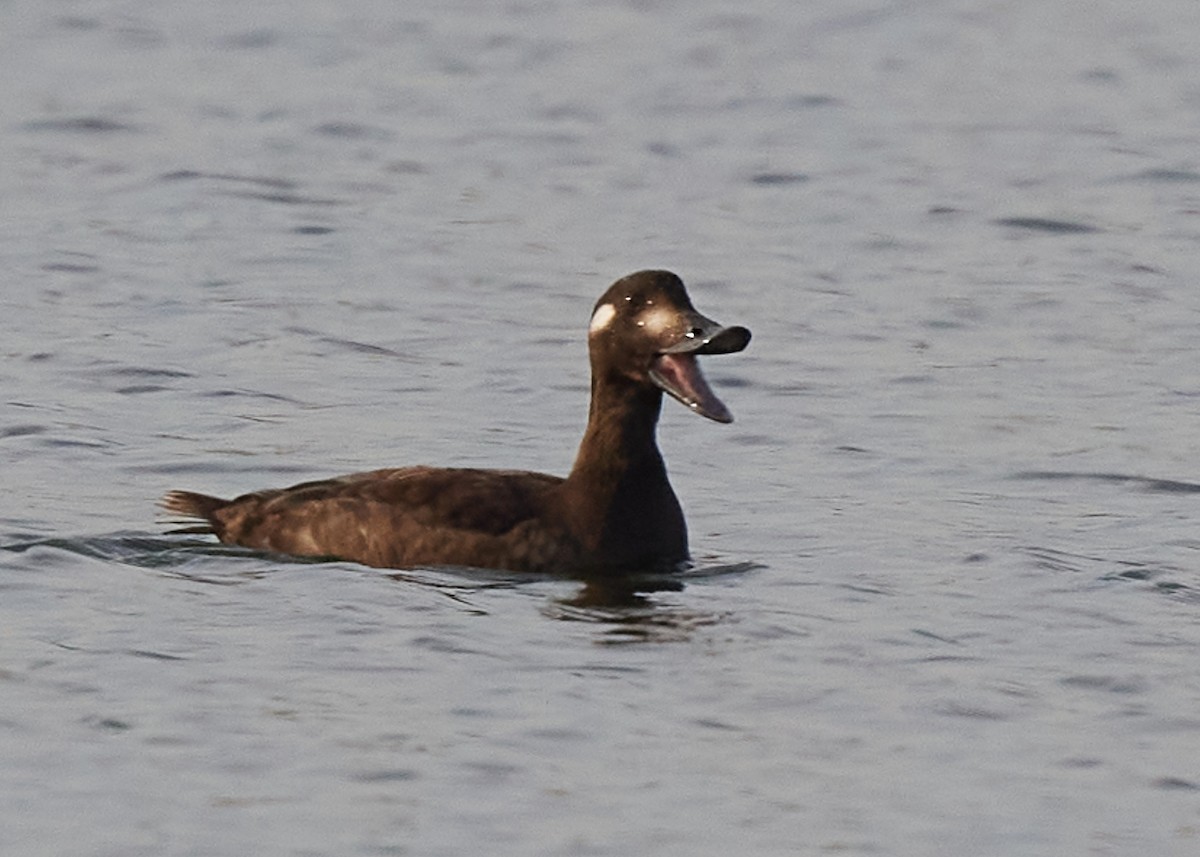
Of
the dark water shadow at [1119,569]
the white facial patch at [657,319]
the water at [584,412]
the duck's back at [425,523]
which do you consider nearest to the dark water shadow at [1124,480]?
the water at [584,412]

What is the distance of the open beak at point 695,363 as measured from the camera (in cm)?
1164

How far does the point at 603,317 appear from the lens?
1196 centimetres

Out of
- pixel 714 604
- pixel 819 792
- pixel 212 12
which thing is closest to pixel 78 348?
pixel 714 604

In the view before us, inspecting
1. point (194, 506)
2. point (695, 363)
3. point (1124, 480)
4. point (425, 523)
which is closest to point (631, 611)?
point (425, 523)

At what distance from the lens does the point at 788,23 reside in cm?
2650

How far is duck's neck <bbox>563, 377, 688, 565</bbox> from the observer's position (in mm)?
11812

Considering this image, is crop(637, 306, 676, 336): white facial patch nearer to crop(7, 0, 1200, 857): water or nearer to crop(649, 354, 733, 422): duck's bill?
crop(649, 354, 733, 422): duck's bill

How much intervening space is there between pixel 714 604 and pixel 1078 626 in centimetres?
132

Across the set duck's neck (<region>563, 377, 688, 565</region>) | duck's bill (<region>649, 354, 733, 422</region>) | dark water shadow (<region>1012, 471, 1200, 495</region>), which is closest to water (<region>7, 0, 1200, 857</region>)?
dark water shadow (<region>1012, 471, 1200, 495</region>)

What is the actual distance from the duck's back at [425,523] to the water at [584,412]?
0.39ft

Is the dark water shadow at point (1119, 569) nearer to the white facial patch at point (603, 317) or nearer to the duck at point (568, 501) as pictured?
the duck at point (568, 501)

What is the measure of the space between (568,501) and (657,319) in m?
0.77

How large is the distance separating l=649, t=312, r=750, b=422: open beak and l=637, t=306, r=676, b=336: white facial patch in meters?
0.07

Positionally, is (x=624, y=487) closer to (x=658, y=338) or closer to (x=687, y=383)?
(x=687, y=383)
